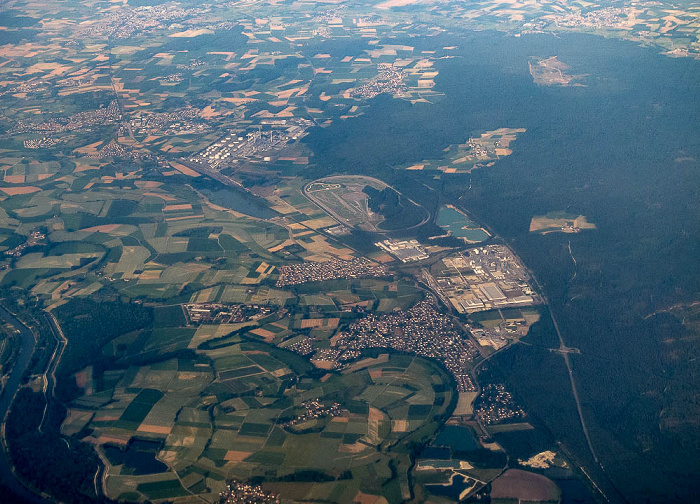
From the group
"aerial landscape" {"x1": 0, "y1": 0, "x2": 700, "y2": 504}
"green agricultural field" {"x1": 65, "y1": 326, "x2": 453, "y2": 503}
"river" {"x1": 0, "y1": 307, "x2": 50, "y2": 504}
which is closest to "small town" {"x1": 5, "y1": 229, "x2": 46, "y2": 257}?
"aerial landscape" {"x1": 0, "y1": 0, "x2": 700, "y2": 504}

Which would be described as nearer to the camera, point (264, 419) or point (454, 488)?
point (454, 488)

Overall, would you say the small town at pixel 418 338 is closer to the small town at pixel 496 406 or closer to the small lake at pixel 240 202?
the small town at pixel 496 406

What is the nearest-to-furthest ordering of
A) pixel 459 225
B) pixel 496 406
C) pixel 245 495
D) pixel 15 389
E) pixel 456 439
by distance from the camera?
pixel 245 495 < pixel 456 439 < pixel 496 406 < pixel 15 389 < pixel 459 225

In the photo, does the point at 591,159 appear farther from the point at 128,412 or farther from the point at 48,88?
the point at 48,88

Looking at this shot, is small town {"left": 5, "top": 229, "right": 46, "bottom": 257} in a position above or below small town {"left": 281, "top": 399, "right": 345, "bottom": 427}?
above

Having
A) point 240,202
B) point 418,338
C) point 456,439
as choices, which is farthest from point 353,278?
point 240,202

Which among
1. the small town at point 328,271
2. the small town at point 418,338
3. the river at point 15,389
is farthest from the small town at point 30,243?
the small town at point 418,338

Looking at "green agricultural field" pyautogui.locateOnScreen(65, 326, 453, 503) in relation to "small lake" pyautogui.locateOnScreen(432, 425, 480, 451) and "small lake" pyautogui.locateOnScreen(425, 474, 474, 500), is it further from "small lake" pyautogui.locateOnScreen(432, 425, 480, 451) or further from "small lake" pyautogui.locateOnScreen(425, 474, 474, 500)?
"small lake" pyautogui.locateOnScreen(425, 474, 474, 500)

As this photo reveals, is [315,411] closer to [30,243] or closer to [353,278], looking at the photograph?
[353,278]
